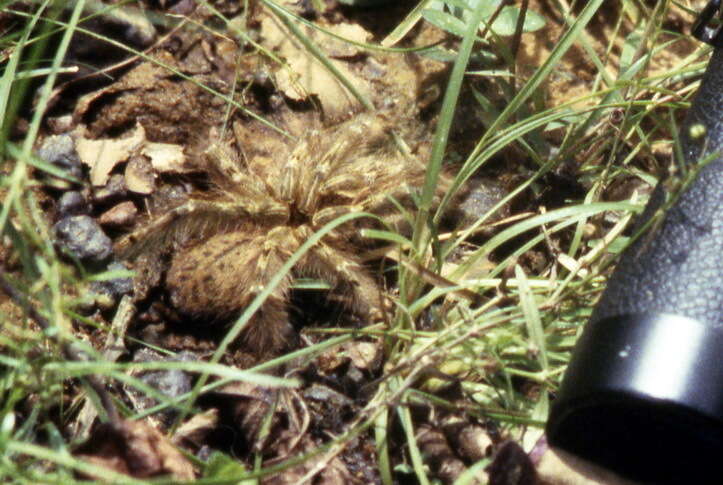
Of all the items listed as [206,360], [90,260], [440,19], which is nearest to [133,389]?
[206,360]

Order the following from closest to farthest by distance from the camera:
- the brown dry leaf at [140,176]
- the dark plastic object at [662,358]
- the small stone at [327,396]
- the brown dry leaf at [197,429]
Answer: the dark plastic object at [662,358] → the brown dry leaf at [197,429] → the small stone at [327,396] → the brown dry leaf at [140,176]

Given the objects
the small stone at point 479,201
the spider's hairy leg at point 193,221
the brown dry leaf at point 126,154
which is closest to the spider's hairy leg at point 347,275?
the spider's hairy leg at point 193,221

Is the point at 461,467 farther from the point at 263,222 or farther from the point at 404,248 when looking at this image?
the point at 263,222

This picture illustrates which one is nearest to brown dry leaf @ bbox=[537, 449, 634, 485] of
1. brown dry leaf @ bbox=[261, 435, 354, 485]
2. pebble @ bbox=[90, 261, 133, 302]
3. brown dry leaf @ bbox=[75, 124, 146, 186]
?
brown dry leaf @ bbox=[261, 435, 354, 485]

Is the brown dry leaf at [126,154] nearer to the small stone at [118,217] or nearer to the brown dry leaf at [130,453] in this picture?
the small stone at [118,217]

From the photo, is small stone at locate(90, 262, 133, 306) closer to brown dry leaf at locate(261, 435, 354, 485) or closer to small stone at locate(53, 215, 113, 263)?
small stone at locate(53, 215, 113, 263)

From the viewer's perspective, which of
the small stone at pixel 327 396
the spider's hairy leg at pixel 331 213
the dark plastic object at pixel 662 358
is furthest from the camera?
the spider's hairy leg at pixel 331 213

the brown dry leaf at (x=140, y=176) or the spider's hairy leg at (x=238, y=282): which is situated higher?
the brown dry leaf at (x=140, y=176)

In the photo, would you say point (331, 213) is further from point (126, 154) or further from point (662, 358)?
point (662, 358)

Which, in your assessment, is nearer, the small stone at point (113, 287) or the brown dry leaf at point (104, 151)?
the small stone at point (113, 287)
